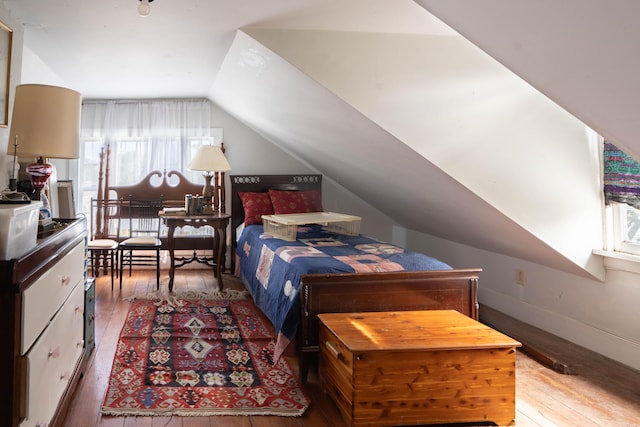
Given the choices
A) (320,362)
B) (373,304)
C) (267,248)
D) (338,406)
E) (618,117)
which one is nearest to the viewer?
(618,117)

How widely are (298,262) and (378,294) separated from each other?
52 cm

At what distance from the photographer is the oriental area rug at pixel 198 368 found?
218 cm

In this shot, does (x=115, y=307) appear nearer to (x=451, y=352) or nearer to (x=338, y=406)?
(x=338, y=406)

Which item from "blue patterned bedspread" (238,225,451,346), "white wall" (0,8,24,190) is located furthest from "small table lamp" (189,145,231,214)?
"white wall" (0,8,24,190)

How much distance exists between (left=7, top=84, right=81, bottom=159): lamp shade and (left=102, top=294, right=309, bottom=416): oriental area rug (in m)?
1.24

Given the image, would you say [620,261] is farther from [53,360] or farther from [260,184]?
[260,184]

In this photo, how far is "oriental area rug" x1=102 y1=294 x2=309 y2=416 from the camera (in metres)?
2.18

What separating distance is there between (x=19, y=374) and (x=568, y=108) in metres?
2.10

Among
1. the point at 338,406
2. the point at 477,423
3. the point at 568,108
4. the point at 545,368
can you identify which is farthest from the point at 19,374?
the point at 545,368

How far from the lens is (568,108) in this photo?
184 cm

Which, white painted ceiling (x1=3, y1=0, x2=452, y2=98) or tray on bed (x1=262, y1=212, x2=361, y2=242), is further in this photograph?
tray on bed (x1=262, y1=212, x2=361, y2=242)

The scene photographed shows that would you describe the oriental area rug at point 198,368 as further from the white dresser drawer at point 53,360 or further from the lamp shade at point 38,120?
the lamp shade at point 38,120

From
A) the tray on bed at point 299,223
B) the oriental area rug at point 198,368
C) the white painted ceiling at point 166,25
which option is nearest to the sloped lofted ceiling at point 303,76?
the white painted ceiling at point 166,25

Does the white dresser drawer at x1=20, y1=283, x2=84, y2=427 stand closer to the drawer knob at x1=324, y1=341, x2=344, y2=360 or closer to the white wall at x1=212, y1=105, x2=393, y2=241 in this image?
the drawer knob at x1=324, y1=341, x2=344, y2=360
